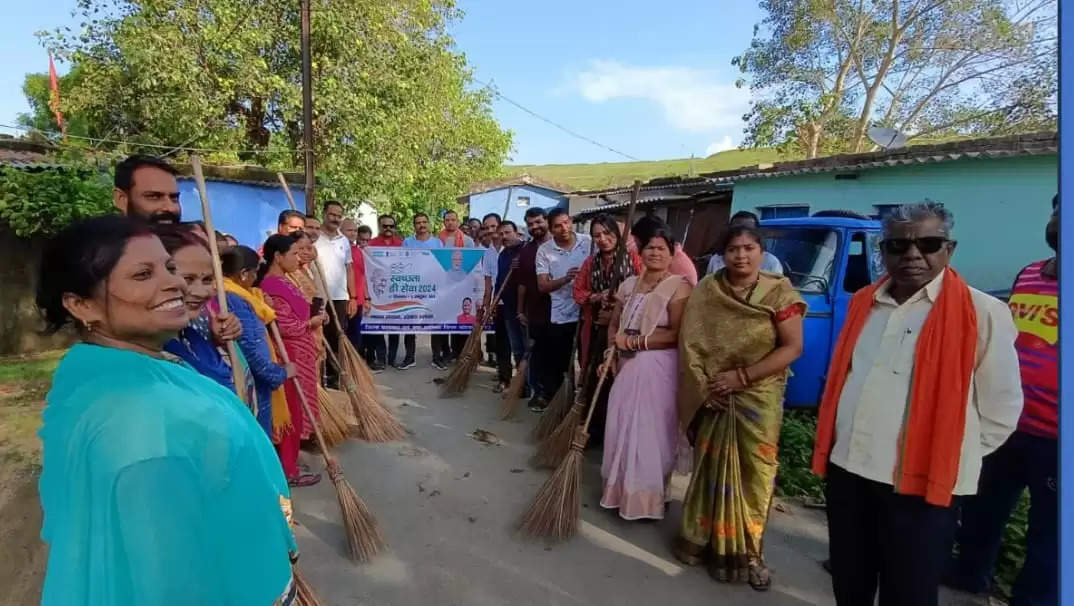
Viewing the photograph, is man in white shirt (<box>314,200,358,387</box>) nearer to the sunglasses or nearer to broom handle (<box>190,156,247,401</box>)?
broom handle (<box>190,156,247,401</box>)

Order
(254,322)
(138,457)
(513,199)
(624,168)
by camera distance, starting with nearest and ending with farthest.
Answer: (138,457) < (254,322) < (513,199) < (624,168)

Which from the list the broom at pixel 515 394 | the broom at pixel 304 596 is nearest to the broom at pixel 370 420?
the broom at pixel 515 394

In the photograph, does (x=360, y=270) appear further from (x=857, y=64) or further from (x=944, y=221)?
(x=857, y=64)

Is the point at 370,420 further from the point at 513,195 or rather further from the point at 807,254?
the point at 513,195

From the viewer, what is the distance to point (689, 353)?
295cm

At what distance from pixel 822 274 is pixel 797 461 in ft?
6.48

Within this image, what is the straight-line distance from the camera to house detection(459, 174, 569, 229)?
29.9 metres

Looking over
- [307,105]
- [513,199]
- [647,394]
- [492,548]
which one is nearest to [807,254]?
[647,394]

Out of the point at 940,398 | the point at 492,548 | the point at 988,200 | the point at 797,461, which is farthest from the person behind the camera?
the point at 988,200

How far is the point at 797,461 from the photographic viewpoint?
14.1ft

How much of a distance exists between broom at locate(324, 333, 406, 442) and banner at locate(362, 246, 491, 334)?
235 centimetres

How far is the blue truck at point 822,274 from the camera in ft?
16.9

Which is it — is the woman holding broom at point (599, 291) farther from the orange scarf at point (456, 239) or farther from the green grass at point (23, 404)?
the green grass at point (23, 404)

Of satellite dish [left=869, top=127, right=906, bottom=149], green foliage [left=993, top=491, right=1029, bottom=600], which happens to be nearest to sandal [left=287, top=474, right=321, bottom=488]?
green foliage [left=993, top=491, right=1029, bottom=600]
